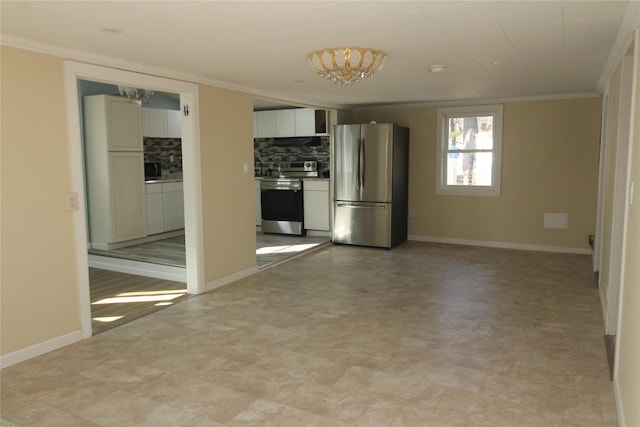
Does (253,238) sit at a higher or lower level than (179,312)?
higher

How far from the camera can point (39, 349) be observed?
3258 mm

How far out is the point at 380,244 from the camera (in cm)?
677

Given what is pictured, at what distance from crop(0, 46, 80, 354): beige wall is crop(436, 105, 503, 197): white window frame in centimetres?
520

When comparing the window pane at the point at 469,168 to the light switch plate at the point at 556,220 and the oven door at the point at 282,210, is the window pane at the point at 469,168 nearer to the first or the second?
the light switch plate at the point at 556,220

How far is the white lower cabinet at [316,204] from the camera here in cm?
761

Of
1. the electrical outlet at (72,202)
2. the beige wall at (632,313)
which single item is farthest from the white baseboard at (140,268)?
the beige wall at (632,313)

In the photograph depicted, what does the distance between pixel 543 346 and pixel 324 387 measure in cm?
163

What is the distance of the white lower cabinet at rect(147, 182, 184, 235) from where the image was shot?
713 cm

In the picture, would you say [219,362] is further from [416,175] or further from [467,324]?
[416,175]

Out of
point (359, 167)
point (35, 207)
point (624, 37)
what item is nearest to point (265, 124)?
point (359, 167)

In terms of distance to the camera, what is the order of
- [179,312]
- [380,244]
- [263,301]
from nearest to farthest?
[179,312], [263,301], [380,244]

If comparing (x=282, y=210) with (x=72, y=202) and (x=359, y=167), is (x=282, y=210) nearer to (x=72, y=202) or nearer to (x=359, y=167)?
(x=359, y=167)

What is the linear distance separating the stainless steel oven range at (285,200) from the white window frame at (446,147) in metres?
2.08

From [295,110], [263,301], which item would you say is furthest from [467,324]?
[295,110]
